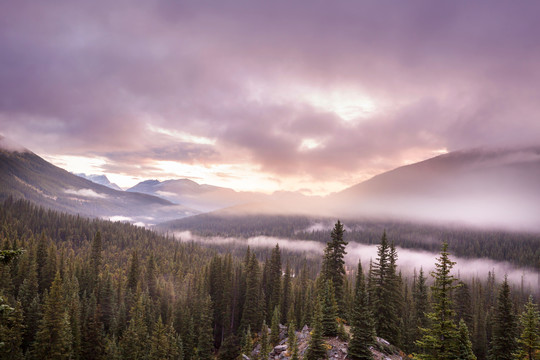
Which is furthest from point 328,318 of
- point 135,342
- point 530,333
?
point 135,342

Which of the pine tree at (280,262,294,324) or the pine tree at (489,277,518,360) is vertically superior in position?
the pine tree at (489,277,518,360)

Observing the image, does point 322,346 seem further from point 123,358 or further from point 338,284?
point 123,358

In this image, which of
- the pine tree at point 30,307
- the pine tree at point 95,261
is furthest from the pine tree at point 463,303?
the pine tree at point 95,261

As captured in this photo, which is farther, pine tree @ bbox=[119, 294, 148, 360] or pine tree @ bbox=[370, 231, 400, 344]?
pine tree @ bbox=[119, 294, 148, 360]

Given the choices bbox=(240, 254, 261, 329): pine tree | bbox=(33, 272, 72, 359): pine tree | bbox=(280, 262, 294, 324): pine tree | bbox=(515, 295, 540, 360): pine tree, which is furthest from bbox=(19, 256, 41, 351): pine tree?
bbox=(515, 295, 540, 360): pine tree

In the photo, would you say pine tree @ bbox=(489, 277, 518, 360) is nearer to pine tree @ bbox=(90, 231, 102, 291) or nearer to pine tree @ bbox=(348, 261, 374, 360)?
pine tree @ bbox=(348, 261, 374, 360)

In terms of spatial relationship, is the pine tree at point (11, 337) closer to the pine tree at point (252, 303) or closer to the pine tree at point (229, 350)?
the pine tree at point (229, 350)

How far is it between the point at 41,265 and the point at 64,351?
155 feet


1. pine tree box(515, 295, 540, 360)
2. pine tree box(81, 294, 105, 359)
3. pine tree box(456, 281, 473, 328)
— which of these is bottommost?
pine tree box(81, 294, 105, 359)

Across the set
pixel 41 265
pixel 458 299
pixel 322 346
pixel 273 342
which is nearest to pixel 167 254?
pixel 41 265

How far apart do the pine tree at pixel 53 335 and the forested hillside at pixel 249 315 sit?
0.16 meters

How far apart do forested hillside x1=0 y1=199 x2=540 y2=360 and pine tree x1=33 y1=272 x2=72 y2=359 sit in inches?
6.3

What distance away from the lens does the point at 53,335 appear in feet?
155

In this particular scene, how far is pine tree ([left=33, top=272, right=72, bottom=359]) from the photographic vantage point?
150 ft
